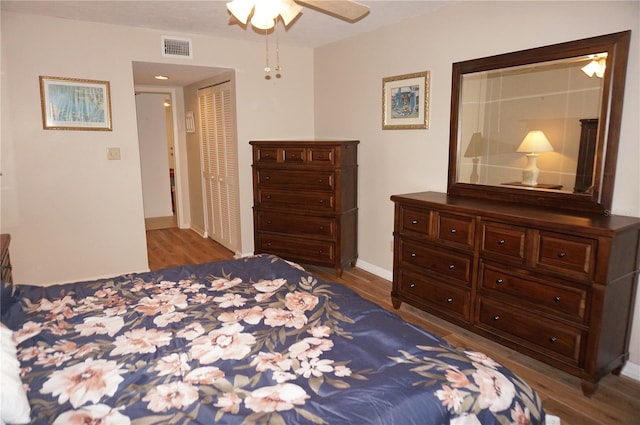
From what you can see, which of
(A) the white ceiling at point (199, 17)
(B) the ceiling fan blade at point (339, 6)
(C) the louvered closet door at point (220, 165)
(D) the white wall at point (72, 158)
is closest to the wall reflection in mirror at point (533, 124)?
(A) the white ceiling at point (199, 17)

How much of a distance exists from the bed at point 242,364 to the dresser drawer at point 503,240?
106 cm

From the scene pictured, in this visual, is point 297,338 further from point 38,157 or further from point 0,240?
A: point 38,157

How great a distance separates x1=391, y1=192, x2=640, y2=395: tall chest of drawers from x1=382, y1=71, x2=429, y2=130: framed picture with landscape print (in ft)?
3.02

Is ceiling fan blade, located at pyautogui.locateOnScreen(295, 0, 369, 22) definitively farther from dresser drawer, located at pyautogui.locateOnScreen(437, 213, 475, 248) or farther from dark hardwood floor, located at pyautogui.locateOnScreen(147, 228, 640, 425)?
dark hardwood floor, located at pyautogui.locateOnScreen(147, 228, 640, 425)

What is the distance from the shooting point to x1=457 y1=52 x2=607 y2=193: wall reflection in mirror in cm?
249

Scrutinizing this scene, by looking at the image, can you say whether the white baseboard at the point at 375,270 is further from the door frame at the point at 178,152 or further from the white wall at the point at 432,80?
the door frame at the point at 178,152

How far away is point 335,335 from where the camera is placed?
166cm

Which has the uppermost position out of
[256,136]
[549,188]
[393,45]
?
[393,45]

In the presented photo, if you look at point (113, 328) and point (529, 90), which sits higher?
point (529, 90)

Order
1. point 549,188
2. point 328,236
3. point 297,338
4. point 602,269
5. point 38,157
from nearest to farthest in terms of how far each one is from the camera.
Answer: point 297,338 < point 602,269 < point 549,188 < point 38,157 < point 328,236

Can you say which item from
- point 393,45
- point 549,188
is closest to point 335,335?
point 549,188

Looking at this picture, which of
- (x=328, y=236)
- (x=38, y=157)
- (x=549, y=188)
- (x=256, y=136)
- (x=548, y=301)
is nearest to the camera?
(x=548, y=301)

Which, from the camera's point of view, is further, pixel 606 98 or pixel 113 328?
pixel 606 98

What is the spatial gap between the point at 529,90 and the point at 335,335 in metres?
2.17
